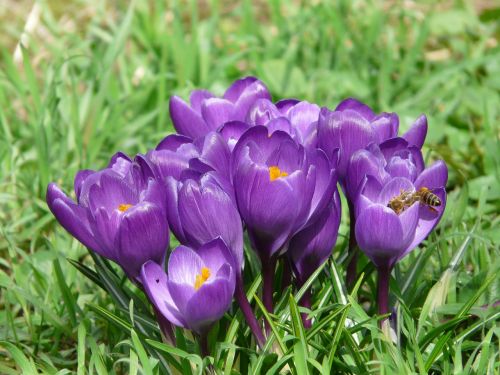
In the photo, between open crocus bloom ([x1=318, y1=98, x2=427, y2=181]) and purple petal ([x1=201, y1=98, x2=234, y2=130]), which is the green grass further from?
purple petal ([x1=201, y1=98, x2=234, y2=130])

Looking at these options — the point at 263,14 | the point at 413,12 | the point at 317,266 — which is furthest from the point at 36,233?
the point at 263,14

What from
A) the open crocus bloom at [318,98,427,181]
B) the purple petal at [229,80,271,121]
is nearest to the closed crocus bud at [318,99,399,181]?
the open crocus bloom at [318,98,427,181]

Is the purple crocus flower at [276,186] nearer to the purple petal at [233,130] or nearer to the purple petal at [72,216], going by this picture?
the purple petal at [233,130]

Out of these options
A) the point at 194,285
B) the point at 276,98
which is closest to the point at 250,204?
the point at 194,285

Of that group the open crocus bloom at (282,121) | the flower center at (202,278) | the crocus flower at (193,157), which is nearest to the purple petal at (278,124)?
the open crocus bloom at (282,121)

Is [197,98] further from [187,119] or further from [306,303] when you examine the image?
[306,303]

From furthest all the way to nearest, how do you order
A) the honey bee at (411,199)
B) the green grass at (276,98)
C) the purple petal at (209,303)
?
1. the green grass at (276,98)
2. the honey bee at (411,199)
3. the purple petal at (209,303)

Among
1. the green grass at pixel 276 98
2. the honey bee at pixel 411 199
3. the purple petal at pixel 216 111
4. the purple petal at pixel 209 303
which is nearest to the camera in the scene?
the purple petal at pixel 209 303
